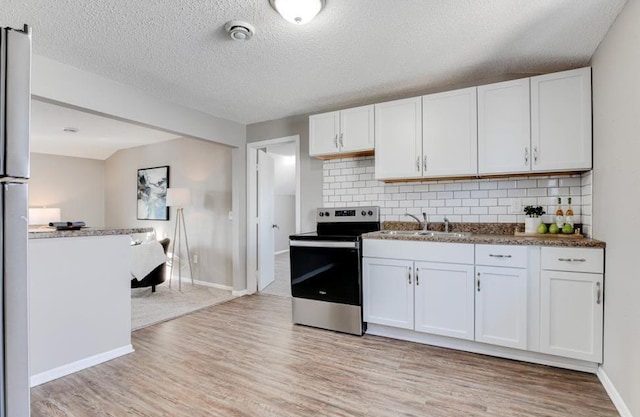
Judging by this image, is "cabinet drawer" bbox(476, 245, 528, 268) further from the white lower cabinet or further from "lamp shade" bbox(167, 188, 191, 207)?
"lamp shade" bbox(167, 188, 191, 207)

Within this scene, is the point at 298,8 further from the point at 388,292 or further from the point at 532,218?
the point at 532,218

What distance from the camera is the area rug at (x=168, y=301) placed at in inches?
138

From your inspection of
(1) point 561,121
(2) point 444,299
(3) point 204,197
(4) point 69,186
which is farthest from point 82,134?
(1) point 561,121

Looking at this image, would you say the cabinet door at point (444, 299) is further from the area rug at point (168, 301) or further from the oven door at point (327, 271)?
the area rug at point (168, 301)

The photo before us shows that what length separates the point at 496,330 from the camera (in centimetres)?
246

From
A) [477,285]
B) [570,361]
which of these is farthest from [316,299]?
[570,361]

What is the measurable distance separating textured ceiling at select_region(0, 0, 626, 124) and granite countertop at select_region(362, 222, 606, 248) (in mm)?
1344

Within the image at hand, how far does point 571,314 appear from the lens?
2242mm

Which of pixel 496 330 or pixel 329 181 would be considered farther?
pixel 329 181

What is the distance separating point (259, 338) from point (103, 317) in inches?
48.7

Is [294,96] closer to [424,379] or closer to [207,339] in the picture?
[207,339]

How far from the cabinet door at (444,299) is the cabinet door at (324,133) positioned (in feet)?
4.90

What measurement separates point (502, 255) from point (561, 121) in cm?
110

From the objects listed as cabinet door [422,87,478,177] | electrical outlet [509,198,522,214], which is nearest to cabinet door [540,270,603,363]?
electrical outlet [509,198,522,214]
